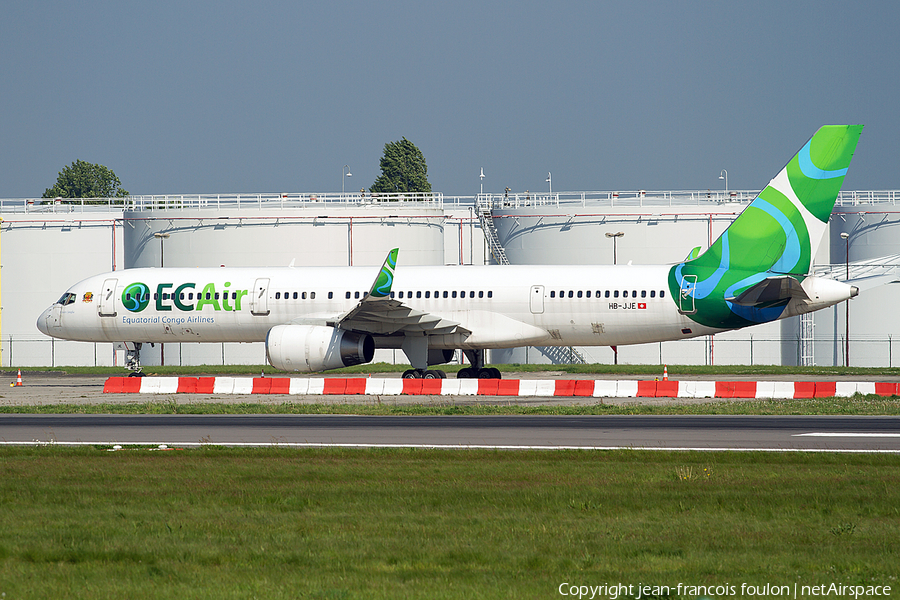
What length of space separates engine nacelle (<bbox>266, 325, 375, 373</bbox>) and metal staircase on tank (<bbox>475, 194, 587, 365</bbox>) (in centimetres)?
2196

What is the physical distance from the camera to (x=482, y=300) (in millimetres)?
33125

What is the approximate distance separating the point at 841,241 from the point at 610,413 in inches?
1547

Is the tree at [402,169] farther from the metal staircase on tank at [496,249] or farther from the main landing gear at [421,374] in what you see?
the main landing gear at [421,374]

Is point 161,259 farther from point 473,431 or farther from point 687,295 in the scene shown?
point 473,431

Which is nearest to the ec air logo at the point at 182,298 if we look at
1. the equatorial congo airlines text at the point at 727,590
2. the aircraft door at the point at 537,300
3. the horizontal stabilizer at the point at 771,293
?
the aircraft door at the point at 537,300

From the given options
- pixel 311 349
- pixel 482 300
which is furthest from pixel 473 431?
pixel 482 300

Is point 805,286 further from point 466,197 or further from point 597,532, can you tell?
point 466,197

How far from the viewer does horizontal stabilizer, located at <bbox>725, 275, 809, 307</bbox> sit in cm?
2903

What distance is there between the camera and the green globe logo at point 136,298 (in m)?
35.1

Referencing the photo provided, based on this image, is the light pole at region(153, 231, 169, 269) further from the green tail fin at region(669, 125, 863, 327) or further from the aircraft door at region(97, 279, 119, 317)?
the green tail fin at region(669, 125, 863, 327)

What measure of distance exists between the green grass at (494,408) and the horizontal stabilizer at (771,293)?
407 cm

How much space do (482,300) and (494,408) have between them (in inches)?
353

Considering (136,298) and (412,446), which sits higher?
(136,298)

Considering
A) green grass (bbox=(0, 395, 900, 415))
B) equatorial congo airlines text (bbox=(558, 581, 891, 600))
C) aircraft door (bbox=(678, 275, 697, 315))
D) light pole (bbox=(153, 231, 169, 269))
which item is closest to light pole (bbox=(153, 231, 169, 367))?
light pole (bbox=(153, 231, 169, 269))
